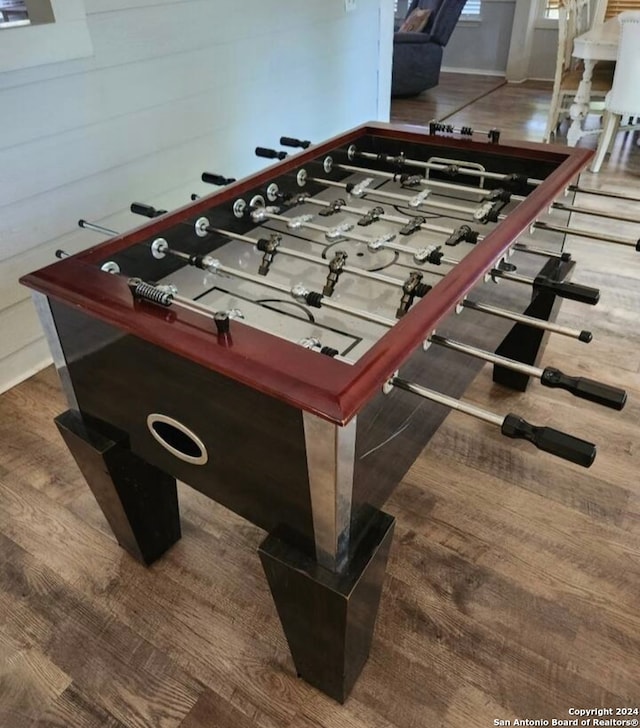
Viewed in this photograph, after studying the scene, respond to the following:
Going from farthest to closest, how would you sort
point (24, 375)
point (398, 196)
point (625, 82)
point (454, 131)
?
point (625, 82) → point (24, 375) → point (454, 131) → point (398, 196)

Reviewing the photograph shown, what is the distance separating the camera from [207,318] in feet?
3.12

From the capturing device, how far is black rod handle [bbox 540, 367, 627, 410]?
3.10 ft

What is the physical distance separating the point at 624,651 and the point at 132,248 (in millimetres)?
1432

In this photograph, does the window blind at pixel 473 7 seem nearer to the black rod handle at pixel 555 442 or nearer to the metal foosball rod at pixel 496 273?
the metal foosball rod at pixel 496 273

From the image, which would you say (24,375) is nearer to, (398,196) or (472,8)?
(398,196)

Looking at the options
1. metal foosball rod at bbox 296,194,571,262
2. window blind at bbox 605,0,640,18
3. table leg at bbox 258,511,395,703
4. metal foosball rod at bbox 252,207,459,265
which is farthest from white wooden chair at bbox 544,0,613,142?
table leg at bbox 258,511,395,703

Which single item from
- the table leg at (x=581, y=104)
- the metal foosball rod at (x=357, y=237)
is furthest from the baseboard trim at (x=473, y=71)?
the metal foosball rod at (x=357, y=237)

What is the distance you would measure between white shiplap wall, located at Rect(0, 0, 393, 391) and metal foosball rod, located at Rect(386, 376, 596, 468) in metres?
1.69

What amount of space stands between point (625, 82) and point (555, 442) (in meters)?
3.76

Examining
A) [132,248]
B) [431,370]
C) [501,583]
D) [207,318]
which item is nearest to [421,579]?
[501,583]

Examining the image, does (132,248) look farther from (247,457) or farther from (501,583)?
(501,583)

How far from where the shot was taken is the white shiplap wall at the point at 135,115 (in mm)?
2004

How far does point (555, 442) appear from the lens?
3.00 feet

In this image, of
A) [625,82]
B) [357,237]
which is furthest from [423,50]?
[357,237]
